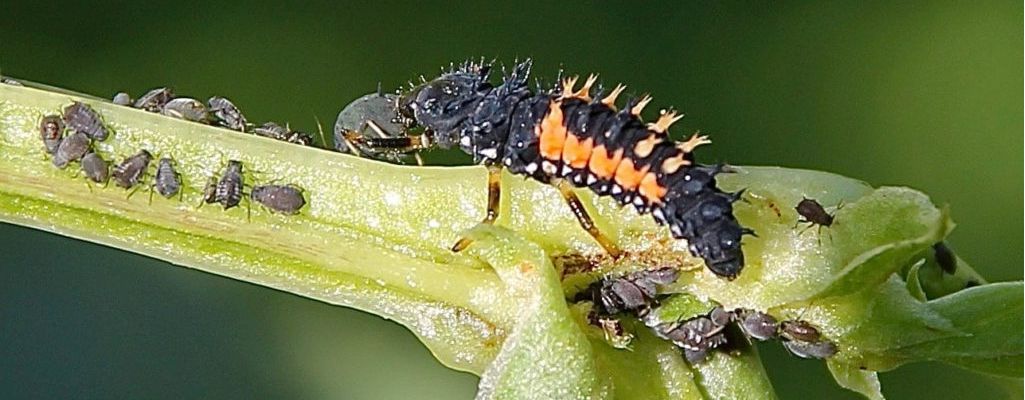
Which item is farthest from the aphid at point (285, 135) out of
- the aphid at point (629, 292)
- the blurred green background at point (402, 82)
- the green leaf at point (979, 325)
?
the blurred green background at point (402, 82)

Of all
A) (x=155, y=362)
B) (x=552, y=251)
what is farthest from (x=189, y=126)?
(x=155, y=362)

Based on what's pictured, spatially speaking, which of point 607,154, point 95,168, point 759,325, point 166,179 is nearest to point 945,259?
point 759,325

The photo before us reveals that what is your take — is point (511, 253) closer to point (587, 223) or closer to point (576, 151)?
point (587, 223)

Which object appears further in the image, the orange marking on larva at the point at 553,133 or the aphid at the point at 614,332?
the orange marking on larva at the point at 553,133

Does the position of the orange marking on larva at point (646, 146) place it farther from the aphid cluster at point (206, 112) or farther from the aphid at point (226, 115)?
the aphid at point (226, 115)

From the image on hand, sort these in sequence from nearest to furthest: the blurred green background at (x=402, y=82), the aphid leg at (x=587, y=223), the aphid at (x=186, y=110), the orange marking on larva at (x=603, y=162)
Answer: the aphid leg at (x=587, y=223), the orange marking on larva at (x=603, y=162), the aphid at (x=186, y=110), the blurred green background at (x=402, y=82)

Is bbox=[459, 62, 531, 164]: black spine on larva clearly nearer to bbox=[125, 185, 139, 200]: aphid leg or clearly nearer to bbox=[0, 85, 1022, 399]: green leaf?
bbox=[0, 85, 1022, 399]: green leaf

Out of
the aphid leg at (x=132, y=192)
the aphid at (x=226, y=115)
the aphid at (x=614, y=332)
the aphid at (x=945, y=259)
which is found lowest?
the aphid at (x=614, y=332)
